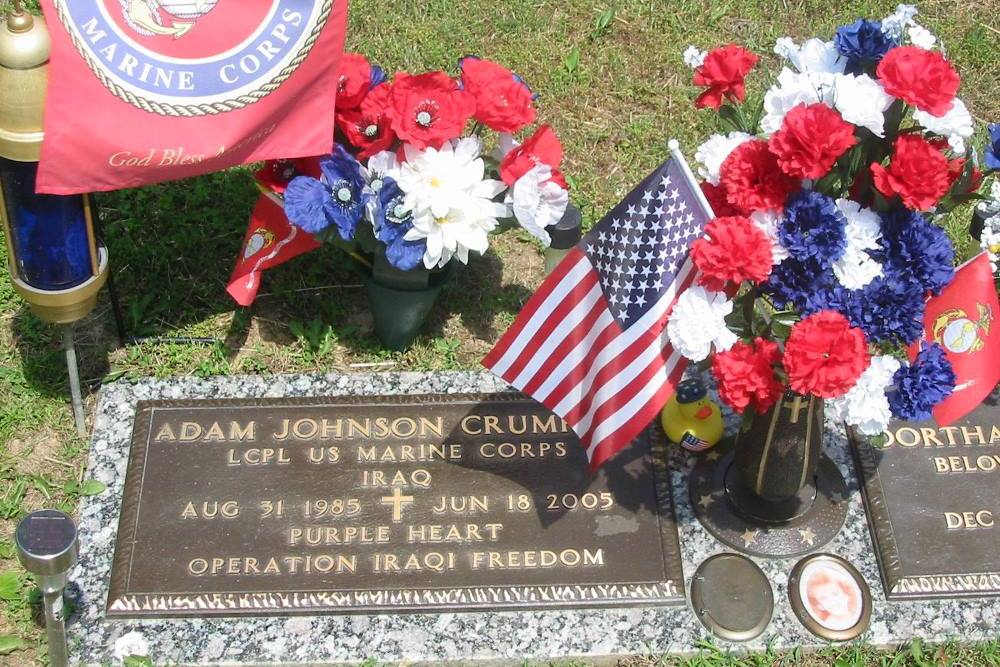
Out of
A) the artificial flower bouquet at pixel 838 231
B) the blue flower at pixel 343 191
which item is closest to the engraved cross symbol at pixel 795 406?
the artificial flower bouquet at pixel 838 231

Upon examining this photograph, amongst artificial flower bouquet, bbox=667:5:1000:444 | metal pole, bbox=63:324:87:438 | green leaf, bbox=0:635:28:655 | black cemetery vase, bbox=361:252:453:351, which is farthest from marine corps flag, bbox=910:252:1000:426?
green leaf, bbox=0:635:28:655

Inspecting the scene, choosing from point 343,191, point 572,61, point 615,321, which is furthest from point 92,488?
point 572,61

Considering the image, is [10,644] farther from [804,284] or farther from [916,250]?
[916,250]

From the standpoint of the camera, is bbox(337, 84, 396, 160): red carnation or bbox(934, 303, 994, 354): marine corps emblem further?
bbox(337, 84, 396, 160): red carnation

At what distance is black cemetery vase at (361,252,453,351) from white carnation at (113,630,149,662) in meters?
1.43

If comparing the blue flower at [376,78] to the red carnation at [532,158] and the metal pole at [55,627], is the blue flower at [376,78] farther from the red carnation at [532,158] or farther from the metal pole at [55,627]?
the metal pole at [55,627]

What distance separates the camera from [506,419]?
14.1 feet

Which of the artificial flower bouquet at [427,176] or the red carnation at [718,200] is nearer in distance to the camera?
the red carnation at [718,200]

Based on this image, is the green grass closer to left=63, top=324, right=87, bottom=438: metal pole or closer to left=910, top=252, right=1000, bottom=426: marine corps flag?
left=63, top=324, right=87, bottom=438: metal pole

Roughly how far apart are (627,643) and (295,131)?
6.41 ft

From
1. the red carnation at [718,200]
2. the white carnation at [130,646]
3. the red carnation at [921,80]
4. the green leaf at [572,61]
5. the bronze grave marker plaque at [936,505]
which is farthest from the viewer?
the green leaf at [572,61]

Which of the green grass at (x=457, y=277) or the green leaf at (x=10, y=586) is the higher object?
the green grass at (x=457, y=277)

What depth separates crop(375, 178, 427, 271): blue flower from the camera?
405cm

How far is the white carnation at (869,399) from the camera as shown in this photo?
325 cm
